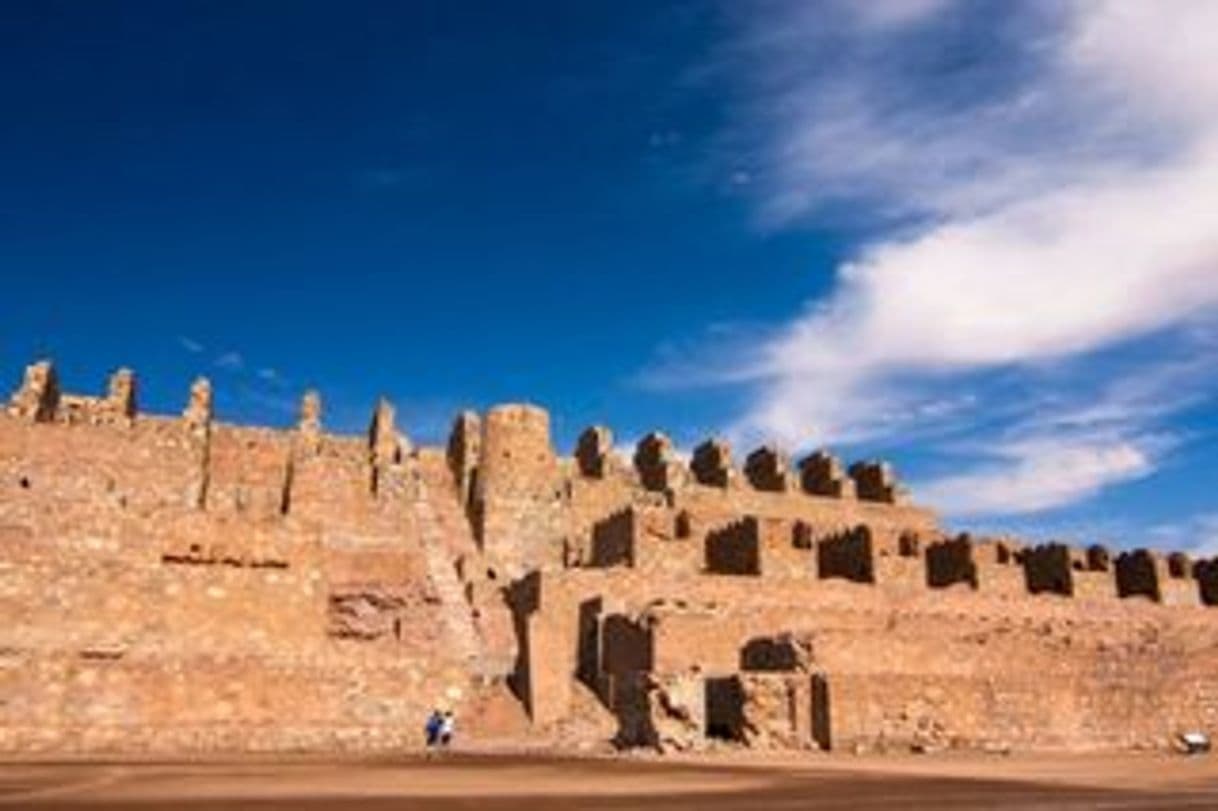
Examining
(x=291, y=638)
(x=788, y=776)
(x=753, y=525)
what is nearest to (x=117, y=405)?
(x=291, y=638)

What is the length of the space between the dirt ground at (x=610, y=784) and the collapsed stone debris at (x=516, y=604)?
3711 millimetres

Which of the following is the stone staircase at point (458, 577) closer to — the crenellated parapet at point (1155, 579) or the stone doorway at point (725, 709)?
the stone doorway at point (725, 709)

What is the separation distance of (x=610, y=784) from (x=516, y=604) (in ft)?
60.1

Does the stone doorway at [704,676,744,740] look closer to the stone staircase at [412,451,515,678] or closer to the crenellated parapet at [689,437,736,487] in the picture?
the stone staircase at [412,451,515,678]

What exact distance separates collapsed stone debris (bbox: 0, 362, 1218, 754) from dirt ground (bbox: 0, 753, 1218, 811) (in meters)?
3.71

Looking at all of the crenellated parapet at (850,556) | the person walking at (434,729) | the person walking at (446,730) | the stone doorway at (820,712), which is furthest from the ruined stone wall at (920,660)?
the person walking at (434,729)

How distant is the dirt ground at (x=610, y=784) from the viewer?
13555mm

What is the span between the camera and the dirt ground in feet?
44.5

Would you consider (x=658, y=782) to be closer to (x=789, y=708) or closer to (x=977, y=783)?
(x=977, y=783)

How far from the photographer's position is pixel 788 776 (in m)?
18.4

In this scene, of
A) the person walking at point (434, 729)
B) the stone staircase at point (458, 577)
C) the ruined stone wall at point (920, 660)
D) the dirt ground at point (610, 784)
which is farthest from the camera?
the stone staircase at point (458, 577)

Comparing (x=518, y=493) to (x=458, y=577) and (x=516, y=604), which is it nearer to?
(x=458, y=577)

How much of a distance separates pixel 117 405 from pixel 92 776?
25.8 metres

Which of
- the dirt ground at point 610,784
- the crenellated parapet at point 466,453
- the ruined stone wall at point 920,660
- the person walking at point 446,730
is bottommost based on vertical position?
the dirt ground at point 610,784
